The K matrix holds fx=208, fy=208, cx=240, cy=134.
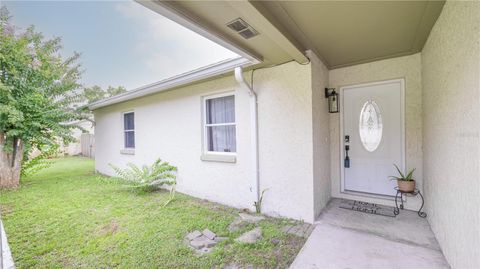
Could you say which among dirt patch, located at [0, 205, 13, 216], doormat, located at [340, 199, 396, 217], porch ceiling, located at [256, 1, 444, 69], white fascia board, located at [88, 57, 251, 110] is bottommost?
dirt patch, located at [0, 205, 13, 216]

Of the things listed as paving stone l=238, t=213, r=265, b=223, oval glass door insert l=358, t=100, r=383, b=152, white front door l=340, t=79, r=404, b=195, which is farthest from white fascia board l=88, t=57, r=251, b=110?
paving stone l=238, t=213, r=265, b=223

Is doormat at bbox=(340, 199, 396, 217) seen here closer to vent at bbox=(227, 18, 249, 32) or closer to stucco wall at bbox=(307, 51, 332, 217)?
stucco wall at bbox=(307, 51, 332, 217)

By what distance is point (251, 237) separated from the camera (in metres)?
2.86

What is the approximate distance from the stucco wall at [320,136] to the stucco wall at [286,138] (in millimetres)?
137

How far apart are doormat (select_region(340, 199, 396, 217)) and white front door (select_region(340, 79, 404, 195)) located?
274mm

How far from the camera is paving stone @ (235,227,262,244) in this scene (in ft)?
9.10

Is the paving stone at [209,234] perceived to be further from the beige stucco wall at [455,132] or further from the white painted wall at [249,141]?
the beige stucco wall at [455,132]

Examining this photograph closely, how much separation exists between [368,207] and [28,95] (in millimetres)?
9059

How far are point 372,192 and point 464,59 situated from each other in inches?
114

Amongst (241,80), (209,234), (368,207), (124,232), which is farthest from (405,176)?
(124,232)

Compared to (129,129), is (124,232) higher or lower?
lower

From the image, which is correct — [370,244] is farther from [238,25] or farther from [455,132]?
[238,25]

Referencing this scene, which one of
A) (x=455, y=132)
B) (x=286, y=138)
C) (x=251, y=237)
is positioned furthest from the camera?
(x=286, y=138)

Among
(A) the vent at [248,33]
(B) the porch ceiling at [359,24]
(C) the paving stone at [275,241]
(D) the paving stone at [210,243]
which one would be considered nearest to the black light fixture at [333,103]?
(B) the porch ceiling at [359,24]
